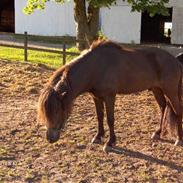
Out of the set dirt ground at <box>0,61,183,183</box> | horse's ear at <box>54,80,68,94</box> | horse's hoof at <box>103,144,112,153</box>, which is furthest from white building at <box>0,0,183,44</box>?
horse's ear at <box>54,80,68,94</box>

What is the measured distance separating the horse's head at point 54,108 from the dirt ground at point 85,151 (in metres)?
0.41

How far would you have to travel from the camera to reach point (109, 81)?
6.00 metres

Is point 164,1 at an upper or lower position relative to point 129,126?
upper

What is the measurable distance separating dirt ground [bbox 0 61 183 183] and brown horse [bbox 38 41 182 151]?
26 cm

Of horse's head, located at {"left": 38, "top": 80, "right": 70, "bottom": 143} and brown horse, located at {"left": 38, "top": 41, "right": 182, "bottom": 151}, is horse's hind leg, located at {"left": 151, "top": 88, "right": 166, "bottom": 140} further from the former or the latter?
horse's head, located at {"left": 38, "top": 80, "right": 70, "bottom": 143}

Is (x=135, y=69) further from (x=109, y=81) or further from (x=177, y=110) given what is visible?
(x=177, y=110)

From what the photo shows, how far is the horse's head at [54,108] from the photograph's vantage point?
542 cm

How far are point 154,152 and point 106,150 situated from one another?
62 cm

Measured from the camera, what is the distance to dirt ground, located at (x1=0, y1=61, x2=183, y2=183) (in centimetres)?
527

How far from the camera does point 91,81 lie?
19.6 ft

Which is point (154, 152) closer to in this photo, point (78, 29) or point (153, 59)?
point (153, 59)

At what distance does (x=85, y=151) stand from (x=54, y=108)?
889 millimetres

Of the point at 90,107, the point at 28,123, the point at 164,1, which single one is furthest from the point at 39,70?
the point at 164,1

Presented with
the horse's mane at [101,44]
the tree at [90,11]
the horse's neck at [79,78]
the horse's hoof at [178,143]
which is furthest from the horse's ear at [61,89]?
the tree at [90,11]
